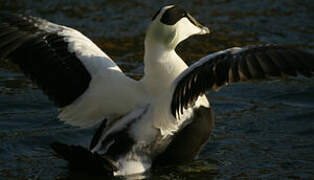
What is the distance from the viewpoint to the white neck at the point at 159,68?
514cm

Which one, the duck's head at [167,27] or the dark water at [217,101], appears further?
the dark water at [217,101]

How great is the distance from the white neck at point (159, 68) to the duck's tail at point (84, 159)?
0.66 m

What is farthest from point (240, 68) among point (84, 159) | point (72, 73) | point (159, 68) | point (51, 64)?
point (51, 64)

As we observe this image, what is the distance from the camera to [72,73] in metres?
5.20

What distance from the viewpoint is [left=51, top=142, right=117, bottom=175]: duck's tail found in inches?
186

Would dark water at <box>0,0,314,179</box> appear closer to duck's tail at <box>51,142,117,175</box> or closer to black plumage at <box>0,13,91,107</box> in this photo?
duck's tail at <box>51,142,117,175</box>

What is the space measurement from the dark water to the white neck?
2.21 ft

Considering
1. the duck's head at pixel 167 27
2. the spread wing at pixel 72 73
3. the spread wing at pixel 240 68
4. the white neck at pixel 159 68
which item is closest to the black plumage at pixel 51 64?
the spread wing at pixel 72 73

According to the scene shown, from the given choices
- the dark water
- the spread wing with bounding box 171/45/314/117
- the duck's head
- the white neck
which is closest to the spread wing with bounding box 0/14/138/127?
the white neck

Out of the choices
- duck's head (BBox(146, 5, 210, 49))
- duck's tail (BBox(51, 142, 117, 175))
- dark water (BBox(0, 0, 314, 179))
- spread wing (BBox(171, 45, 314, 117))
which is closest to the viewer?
spread wing (BBox(171, 45, 314, 117))

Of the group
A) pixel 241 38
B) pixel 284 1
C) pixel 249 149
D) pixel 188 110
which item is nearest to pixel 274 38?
pixel 241 38

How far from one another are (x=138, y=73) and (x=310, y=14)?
9.87 ft

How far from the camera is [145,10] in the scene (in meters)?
10.2

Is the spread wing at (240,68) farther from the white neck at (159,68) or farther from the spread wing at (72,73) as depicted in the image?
the spread wing at (72,73)
